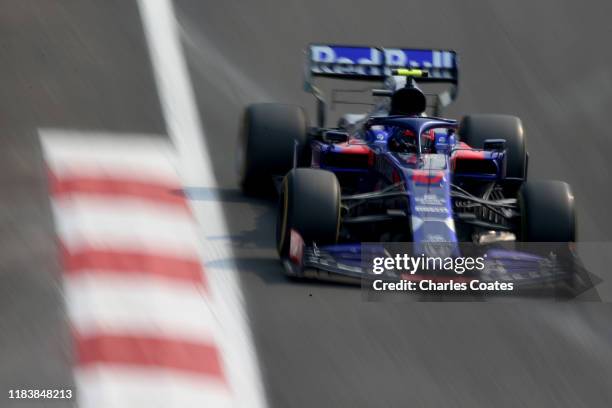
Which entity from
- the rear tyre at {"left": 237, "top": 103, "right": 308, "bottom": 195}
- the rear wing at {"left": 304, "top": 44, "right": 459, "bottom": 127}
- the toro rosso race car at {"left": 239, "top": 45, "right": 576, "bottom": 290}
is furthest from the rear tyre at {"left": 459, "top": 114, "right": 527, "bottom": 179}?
the rear tyre at {"left": 237, "top": 103, "right": 308, "bottom": 195}

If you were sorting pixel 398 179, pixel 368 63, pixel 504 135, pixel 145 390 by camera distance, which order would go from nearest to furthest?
pixel 145 390, pixel 398 179, pixel 504 135, pixel 368 63

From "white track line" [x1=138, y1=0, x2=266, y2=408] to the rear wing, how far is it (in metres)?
1.52

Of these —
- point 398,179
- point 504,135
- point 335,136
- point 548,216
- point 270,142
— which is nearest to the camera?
point 548,216

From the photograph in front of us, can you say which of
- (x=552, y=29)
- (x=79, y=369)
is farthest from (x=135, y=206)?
(x=552, y=29)

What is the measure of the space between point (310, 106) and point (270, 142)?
145 inches

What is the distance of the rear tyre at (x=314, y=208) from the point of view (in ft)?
39.8

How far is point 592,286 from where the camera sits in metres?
12.2

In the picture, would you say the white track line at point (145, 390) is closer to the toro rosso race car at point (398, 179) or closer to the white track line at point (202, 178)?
the white track line at point (202, 178)

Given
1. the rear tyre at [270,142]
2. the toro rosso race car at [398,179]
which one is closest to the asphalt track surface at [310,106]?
the rear tyre at [270,142]

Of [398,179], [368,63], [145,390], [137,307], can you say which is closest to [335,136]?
[398,179]

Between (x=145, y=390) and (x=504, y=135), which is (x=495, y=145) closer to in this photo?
(x=504, y=135)

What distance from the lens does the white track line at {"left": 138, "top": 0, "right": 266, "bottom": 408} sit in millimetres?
9711

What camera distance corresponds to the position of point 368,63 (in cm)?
1516

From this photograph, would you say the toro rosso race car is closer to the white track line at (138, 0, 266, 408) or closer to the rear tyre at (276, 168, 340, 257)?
the rear tyre at (276, 168, 340, 257)
